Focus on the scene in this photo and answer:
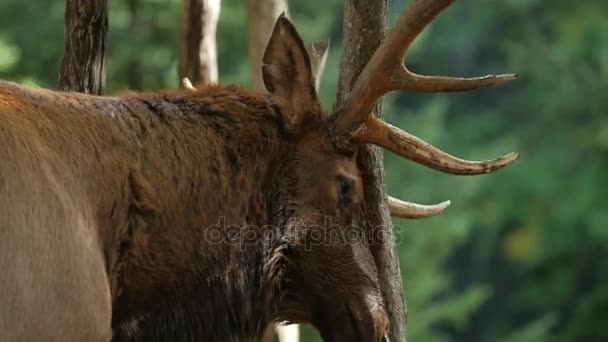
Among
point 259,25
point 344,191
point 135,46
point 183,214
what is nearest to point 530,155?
point 135,46

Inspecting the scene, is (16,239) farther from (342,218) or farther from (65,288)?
(342,218)

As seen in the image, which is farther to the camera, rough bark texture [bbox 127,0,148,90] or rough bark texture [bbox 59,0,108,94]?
rough bark texture [bbox 127,0,148,90]

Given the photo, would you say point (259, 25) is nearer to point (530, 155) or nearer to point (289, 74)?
point (289, 74)

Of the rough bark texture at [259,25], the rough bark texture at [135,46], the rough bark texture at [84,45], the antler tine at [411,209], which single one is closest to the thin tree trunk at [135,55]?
the rough bark texture at [135,46]

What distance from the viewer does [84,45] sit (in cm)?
656

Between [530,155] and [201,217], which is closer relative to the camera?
[201,217]

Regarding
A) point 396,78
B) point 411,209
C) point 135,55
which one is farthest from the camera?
point 135,55

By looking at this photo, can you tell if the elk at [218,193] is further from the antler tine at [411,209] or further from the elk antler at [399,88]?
the antler tine at [411,209]

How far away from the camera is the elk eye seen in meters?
5.69

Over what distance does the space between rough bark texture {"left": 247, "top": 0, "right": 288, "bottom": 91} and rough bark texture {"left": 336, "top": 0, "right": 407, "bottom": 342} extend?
2.37 metres

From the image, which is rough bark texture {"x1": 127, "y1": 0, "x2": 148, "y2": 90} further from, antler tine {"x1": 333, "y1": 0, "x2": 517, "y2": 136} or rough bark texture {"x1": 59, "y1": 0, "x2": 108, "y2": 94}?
antler tine {"x1": 333, "y1": 0, "x2": 517, "y2": 136}

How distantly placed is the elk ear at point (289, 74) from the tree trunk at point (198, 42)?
2341 mm

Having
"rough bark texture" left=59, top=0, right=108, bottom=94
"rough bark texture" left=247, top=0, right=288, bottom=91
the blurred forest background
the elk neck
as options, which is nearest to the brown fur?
the elk neck

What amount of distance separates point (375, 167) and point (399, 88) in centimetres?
45
